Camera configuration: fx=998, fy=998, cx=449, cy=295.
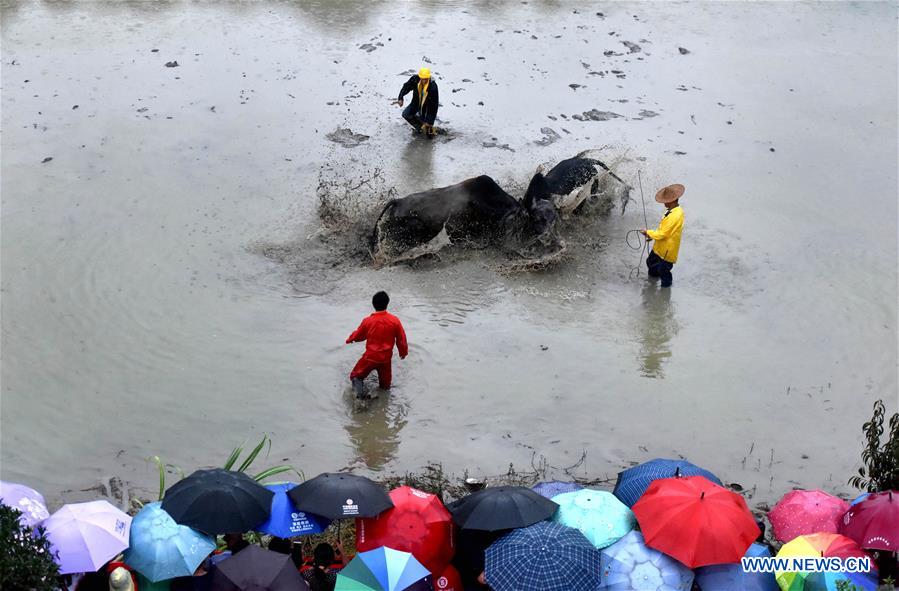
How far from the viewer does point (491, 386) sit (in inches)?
352

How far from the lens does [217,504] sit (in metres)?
5.80

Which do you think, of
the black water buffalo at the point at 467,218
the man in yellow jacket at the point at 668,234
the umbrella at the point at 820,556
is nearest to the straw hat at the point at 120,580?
the umbrella at the point at 820,556

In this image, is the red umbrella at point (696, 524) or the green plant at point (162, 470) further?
the green plant at point (162, 470)

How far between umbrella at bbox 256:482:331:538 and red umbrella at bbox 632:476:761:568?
191cm

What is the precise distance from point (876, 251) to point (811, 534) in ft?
20.6

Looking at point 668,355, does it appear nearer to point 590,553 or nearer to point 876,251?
point 876,251

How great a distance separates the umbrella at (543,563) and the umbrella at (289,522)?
1.07m

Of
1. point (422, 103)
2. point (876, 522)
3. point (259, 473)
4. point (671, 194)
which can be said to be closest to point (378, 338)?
point (259, 473)

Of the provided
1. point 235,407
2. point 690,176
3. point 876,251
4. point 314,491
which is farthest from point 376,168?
point 314,491

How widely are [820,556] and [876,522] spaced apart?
0.44m

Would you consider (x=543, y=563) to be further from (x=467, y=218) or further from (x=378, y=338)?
(x=467, y=218)

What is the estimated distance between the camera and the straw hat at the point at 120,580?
5312 mm

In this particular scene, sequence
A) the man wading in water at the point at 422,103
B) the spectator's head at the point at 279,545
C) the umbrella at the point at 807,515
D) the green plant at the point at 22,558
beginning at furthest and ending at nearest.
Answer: the man wading in water at the point at 422,103 < the umbrella at the point at 807,515 < the spectator's head at the point at 279,545 < the green plant at the point at 22,558

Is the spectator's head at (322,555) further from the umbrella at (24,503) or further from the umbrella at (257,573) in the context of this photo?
the umbrella at (24,503)
